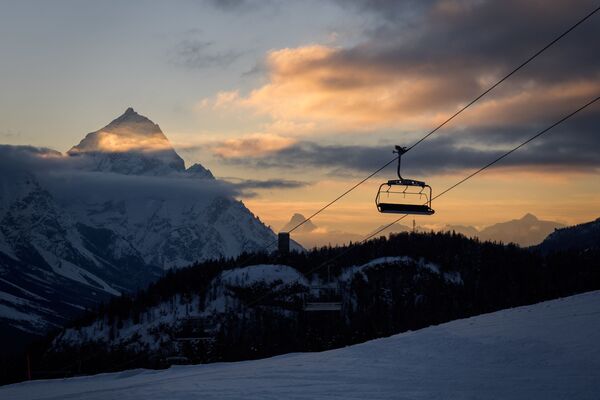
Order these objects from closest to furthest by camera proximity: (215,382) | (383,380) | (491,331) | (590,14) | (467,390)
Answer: (590,14) → (467,390) → (383,380) → (215,382) → (491,331)

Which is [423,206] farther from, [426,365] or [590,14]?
[590,14]

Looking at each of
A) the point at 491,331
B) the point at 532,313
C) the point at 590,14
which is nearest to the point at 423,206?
the point at 590,14

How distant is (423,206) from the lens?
31.2 metres

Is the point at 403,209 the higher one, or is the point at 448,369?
the point at 403,209

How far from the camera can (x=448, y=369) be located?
34875 millimetres

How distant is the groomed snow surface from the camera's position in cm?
3022

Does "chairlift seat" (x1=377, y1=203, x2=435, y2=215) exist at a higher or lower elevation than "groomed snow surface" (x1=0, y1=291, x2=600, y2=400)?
higher

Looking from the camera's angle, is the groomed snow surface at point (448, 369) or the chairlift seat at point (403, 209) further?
the chairlift seat at point (403, 209)

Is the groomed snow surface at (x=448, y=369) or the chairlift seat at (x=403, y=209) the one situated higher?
the chairlift seat at (x=403, y=209)

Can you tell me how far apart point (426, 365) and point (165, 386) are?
541 inches

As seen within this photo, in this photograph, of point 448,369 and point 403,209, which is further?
point 448,369

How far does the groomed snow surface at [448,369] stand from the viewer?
30.2 metres

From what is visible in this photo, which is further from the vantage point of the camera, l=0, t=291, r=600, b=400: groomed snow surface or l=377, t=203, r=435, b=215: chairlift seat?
l=377, t=203, r=435, b=215: chairlift seat

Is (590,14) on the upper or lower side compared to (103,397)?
upper
